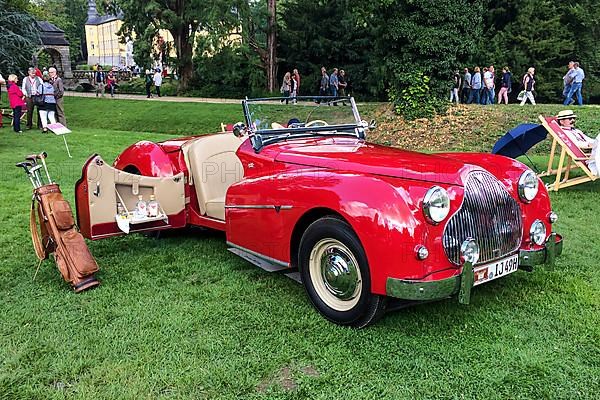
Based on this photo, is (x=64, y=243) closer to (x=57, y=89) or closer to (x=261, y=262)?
(x=261, y=262)

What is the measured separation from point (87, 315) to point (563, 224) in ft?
17.8

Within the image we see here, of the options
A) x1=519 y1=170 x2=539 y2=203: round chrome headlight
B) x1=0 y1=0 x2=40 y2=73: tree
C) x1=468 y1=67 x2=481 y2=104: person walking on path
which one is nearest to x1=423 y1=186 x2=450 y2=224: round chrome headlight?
x1=519 y1=170 x2=539 y2=203: round chrome headlight

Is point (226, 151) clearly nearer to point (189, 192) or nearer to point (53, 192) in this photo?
point (189, 192)

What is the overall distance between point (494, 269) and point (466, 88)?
1782 cm

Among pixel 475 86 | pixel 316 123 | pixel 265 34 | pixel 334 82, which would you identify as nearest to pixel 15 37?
pixel 265 34

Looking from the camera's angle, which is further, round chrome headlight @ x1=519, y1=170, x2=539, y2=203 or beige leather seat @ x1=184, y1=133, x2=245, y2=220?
beige leather seat @ x1=184, y1=133, x2=245, y2=220

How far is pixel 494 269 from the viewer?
3.60 m

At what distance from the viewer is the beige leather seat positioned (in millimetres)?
5414

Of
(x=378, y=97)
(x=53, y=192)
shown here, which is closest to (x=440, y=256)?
(x=53, y=192)

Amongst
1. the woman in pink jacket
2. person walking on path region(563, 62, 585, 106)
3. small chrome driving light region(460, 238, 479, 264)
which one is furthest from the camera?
person walking on path region(563, 62, 585, 106)

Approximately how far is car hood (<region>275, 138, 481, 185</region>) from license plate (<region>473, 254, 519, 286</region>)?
61 centimetres

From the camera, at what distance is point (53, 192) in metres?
4.63

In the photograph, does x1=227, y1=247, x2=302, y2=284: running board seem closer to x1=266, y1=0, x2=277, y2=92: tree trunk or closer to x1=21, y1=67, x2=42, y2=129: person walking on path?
x1=21, y1=67, x2=42, y2=129: person walking on path

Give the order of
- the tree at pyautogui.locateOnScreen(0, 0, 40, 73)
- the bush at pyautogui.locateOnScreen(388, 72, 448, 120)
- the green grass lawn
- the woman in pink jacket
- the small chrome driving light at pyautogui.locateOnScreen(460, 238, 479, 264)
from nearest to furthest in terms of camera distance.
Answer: the green grass lawn < the small chrome driving light at pyautogui.locateOnScreen(460, 238, 479, 264) < the woman in pink jacket < the bush at pyautogui.locateOnScreen(388, 72, 448, 120) < the tree at pyautogui.locateOnScreen(0, 0, 40, 73)
